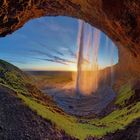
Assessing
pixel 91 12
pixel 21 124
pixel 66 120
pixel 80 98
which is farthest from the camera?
pixel 80 98

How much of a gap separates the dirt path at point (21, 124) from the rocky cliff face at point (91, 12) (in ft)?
6.15

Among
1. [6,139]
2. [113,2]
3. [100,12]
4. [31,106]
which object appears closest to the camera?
[6,139]

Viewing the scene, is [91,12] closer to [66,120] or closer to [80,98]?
[66,120]

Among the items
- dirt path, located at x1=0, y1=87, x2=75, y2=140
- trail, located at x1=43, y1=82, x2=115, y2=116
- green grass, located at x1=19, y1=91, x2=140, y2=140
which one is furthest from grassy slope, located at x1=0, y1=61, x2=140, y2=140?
trail, located at x1=43, y1=82, x2=115, y2=116

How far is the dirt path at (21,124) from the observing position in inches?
243

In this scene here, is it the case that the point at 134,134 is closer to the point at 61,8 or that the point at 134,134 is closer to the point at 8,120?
the point at 8,120

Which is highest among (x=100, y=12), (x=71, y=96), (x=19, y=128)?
(x=100, y=12)

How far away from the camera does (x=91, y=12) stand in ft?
27.2

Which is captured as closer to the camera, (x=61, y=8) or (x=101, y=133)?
(x=101, y=133)

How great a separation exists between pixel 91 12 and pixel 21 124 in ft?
11.5

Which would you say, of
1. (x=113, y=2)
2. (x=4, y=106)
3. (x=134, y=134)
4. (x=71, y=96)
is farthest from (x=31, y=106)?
(x=71, y=96)

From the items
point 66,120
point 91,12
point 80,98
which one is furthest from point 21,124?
point 80,98

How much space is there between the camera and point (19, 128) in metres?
6.34

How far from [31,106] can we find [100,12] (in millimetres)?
2778
